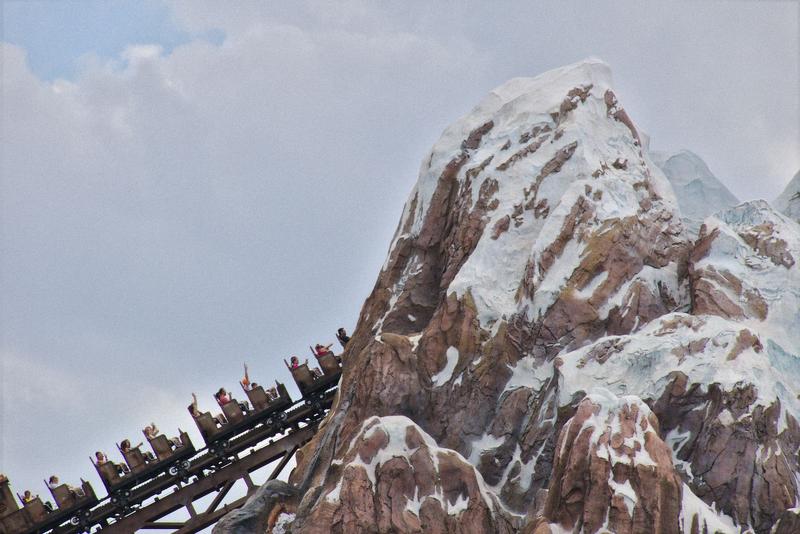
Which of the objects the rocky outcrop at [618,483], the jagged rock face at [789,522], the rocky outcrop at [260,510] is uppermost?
the rocky outcrop at [260,510]

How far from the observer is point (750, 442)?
37.9 m

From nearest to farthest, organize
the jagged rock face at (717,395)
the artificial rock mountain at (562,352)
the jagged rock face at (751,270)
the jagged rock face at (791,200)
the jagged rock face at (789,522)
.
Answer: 1. the jagged rock face at (789,522)
2. the artificial rock mountain at (562,352)
3. the jagged rock face at (717,395)
4. the jagged rock face at (751,270)
5. the jagged rock face at (791,200)

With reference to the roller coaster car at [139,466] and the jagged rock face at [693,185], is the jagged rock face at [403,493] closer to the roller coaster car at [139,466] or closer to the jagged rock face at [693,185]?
the roller coaster car at [139,466]

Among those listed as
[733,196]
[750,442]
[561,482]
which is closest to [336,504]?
[561,482]

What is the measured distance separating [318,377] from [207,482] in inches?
192

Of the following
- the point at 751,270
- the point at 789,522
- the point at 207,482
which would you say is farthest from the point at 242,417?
the point at 789,522

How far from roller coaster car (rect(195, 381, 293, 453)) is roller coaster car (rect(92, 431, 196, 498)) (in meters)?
0.71

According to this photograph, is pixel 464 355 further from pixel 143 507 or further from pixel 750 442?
pixel 143 507

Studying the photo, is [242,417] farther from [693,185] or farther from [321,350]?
[693,185]

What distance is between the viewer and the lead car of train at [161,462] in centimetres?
5069

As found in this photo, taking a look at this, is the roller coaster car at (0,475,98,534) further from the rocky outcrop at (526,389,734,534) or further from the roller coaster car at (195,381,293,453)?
the rocky outcrop at (526,389,734,534)

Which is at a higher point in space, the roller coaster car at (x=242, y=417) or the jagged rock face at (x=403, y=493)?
the roller coaster car at (x=242, y=417)

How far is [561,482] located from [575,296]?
672 cm

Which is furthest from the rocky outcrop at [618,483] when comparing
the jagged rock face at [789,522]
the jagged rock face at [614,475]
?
the jagged rock face at [789,522]
